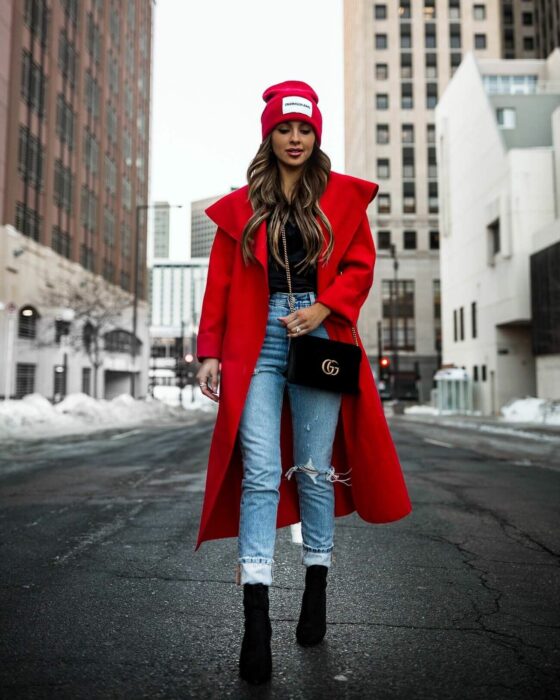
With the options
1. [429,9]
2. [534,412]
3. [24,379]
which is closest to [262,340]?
[534,412]

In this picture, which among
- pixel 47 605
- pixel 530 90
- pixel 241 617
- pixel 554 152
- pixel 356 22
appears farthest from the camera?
pixel 356 22

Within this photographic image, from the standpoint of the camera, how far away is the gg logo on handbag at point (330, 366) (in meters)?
2.45

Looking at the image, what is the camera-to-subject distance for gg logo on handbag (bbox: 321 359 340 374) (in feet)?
8.05

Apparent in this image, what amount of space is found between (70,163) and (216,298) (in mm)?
38909

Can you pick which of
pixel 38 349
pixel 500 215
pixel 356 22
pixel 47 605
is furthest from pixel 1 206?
pixel 356 22

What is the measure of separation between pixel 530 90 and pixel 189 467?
4094cm

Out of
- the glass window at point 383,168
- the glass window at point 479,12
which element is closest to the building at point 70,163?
the glass window at point 383,168

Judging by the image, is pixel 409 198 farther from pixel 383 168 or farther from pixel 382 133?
pixel 382 133

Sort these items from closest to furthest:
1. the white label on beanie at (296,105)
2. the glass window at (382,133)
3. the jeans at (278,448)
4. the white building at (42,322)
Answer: the jeans at (278,448) → the white label on beanie at (296,105) → the white building at (42,322) → the glass window at (382,133)

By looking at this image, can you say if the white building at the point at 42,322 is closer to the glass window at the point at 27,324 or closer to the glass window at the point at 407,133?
the glass window at the point at 27,324

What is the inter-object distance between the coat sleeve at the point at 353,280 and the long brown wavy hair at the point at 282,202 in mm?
114

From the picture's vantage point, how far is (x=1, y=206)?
2909cm

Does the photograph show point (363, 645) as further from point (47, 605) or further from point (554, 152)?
point (554, 152)

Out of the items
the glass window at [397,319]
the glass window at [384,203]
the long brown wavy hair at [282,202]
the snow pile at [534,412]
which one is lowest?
the snow pile at [534,412]
